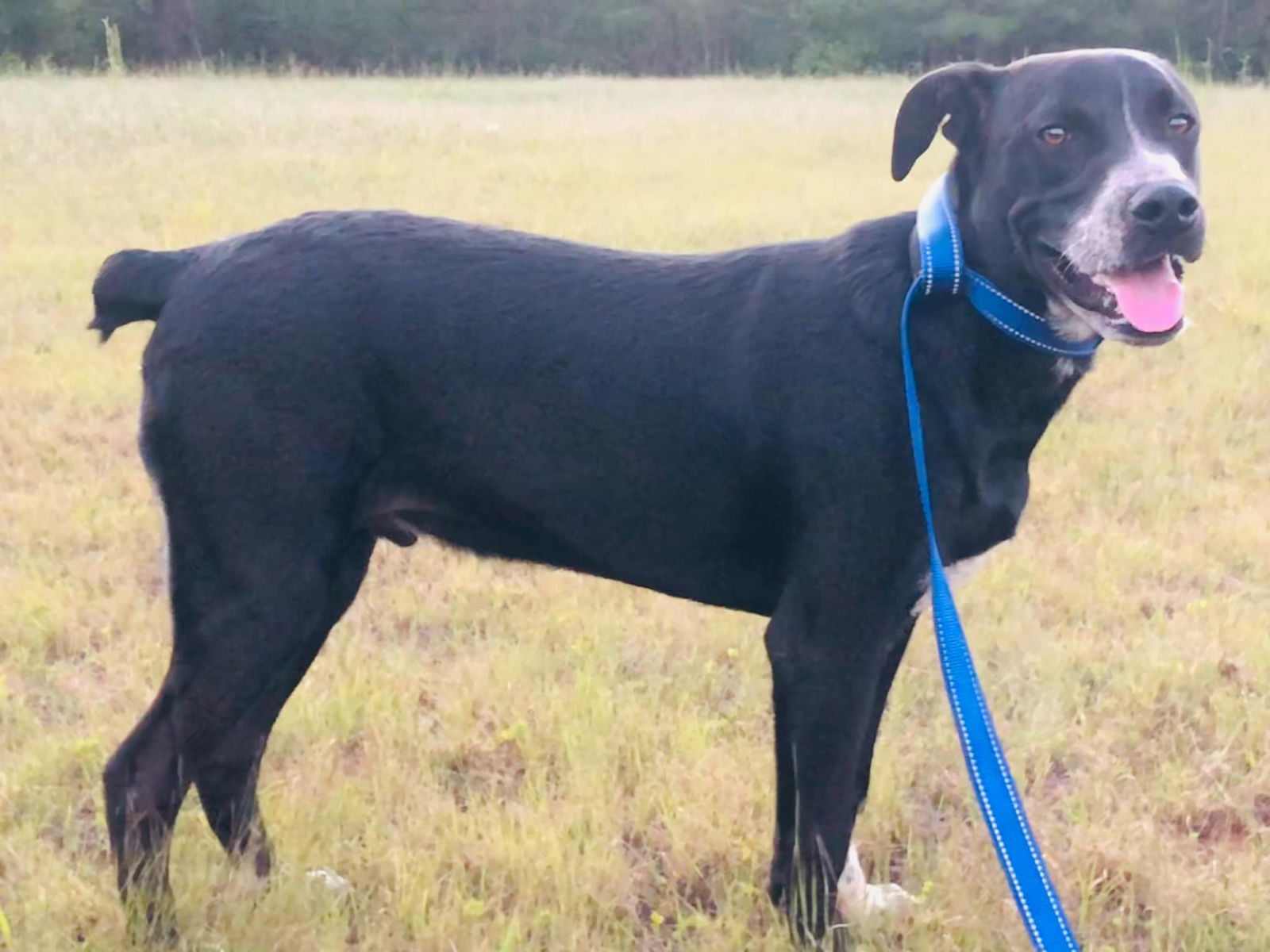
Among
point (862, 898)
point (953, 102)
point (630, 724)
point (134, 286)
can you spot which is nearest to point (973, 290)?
point (953, 102)

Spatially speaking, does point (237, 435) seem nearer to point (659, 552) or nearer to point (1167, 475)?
point (659, 552)

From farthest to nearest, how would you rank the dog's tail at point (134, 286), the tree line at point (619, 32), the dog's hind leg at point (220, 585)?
the tree line at point (619, 32), the dog's tail at point (134, 286), the dog's hind leg at point (220, 585)

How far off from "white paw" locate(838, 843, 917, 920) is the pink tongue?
1.26 meters

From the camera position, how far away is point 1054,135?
2428mm

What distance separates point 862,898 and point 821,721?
52 cm

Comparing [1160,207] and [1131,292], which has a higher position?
[1160,207]

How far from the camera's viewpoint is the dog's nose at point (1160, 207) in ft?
7.43

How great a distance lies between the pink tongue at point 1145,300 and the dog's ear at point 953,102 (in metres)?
0.46

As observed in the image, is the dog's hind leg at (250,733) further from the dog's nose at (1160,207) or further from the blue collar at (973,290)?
the dog's nose at (1160,207)

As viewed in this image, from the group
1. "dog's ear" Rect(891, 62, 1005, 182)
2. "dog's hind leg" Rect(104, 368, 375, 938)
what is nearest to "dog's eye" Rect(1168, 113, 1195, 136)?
"dog's ear" Rect(891, 62, 1005, 182)

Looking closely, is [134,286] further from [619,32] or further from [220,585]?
[619,32]

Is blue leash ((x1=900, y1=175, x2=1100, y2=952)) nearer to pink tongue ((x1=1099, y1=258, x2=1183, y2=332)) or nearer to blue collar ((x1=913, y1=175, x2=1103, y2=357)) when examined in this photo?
blue collar ((x1=913, y1=175, x2=1103, y2=357))

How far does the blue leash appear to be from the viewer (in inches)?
88.4

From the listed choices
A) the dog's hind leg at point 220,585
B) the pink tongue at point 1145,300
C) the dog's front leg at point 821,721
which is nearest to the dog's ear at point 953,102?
the pink tongue at point 1145,300
